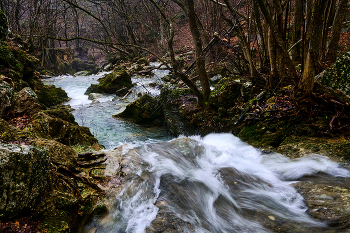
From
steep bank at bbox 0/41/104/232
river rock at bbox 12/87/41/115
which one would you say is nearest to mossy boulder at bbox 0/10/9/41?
steep bank at bbox 0/41/104/232

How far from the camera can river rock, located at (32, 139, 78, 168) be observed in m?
3.56

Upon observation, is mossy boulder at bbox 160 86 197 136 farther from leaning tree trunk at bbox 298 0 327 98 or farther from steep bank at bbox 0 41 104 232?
leaning tree trunk at bbox 298 0 327 98

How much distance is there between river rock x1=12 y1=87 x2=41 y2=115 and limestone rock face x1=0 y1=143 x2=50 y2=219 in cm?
371

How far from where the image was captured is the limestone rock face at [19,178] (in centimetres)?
209

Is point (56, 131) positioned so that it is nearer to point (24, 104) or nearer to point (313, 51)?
point (24, 104)

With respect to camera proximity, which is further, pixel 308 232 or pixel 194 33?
pixel 194 33

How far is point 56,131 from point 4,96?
1712 millimetres

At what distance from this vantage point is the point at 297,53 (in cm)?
830

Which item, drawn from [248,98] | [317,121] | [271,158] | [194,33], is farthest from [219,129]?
[194,33]

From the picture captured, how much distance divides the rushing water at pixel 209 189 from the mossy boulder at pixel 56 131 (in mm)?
1005

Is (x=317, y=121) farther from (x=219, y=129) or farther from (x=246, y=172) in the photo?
(x=219, y=129)

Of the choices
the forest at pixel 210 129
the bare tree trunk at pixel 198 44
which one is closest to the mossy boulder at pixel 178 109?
the forest at pixel 210 129

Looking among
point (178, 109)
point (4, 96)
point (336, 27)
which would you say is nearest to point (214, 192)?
point (178, 109)

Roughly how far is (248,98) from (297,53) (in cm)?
410
